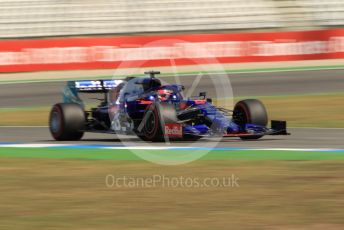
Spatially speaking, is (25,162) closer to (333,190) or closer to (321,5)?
(333,190)

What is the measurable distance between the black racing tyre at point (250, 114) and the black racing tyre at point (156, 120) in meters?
1.31

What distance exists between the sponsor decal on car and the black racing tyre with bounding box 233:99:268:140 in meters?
1.21

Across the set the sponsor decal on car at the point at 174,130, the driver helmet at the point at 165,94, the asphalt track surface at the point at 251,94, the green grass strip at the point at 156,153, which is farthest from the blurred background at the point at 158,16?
the green grass strip at the point at 156,153

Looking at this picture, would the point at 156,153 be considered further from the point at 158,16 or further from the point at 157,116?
the point at 158,16

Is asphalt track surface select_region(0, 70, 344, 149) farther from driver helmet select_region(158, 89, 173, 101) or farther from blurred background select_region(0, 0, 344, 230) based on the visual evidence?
driver helmet select_region(158, 89, 173, 101)

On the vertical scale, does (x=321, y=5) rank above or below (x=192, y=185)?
above

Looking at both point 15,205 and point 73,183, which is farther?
point 73,183

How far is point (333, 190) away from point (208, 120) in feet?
16.4

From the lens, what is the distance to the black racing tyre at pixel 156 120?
40.5 feet

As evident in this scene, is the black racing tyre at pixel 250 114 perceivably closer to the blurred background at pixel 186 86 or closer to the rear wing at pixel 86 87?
the blurred background at pixel 186 86

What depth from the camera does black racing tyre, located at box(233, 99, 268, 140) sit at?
1300cm

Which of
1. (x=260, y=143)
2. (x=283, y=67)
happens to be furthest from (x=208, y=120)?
(x=283, y=67)

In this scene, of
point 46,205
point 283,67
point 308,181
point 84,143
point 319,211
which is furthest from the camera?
point 283,67

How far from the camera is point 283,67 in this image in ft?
109
